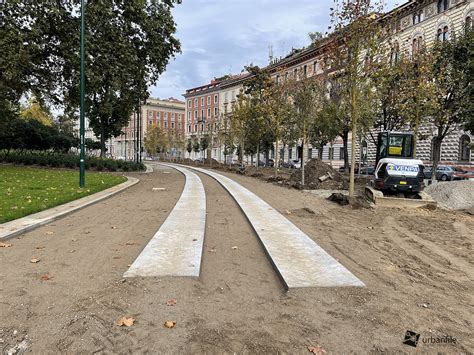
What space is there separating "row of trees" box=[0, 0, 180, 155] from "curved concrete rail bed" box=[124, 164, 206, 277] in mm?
12993

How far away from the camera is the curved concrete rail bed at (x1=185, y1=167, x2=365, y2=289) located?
496cm

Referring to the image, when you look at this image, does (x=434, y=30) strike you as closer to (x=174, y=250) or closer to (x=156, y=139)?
(x=174, y=250)

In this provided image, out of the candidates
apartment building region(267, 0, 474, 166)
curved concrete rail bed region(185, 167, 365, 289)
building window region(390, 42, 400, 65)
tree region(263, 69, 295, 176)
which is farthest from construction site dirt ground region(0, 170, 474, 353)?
apartment building region(267, 0, 474, 166)

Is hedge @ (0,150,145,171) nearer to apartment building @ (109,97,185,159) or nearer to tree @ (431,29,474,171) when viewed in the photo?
tree @ (431,29,474,171)

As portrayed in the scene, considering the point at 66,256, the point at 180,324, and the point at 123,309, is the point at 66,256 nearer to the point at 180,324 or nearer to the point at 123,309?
the point at 123,309

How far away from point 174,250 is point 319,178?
1670 cm

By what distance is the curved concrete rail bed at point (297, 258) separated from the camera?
16.3 feet

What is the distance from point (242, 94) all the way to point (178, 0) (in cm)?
1494

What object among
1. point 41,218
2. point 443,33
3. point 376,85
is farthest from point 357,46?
point 443,33

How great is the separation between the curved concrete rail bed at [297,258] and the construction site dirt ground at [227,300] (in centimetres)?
18

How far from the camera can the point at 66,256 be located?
6.05 metres

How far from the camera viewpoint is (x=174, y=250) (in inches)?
253

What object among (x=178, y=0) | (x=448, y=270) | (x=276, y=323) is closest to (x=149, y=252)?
(x=276, y=323)

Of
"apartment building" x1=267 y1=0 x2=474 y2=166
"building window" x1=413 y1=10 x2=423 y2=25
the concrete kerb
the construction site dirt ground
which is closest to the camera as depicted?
the construction site dirt ground
